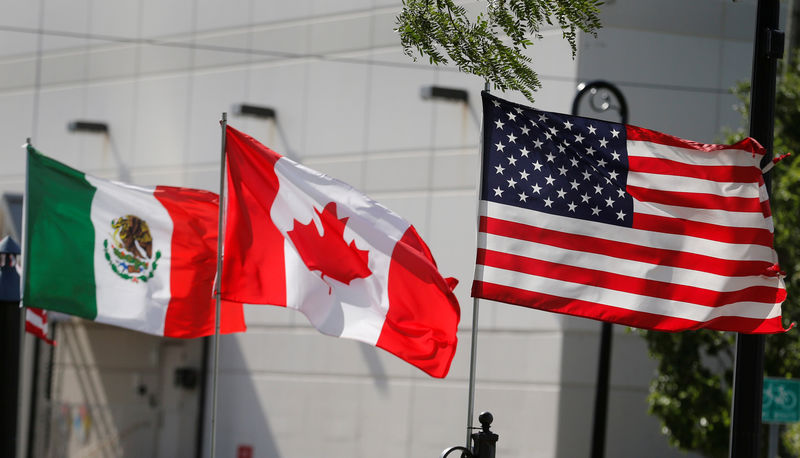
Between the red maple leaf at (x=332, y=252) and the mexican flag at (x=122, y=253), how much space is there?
4.41 feet

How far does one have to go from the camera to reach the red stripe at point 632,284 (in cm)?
852

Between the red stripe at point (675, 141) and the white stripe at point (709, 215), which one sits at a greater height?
the red stripe at point (675, 141)

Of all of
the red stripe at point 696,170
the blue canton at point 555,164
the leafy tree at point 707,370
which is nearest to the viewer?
the blue canton at point 555,164

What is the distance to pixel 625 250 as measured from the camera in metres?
8.64

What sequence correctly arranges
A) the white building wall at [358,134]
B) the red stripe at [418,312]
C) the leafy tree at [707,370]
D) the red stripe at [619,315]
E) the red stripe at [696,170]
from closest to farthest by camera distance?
the red stripe at [619,315], the red stripe at [696,170], the red stripe at [418,312], the leafy tree at [707,370], the white building wall at [358,134]

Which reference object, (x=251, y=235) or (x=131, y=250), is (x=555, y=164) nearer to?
(x=251, y=235)

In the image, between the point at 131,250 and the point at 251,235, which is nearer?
the point at 251,235

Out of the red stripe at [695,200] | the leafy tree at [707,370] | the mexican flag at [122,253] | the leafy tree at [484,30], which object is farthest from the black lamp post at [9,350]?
the leafy tree at [707,370]

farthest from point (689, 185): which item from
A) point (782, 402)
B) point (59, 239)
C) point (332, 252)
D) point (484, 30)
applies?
point (59, 239)

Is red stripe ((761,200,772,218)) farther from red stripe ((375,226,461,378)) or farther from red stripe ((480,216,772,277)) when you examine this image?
red stripe ((375,226,461,378))

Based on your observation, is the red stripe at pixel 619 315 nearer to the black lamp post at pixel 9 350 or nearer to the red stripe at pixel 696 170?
the red stripe at pixel 696 170

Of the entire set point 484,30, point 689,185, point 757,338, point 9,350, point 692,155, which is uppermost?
point 484,30

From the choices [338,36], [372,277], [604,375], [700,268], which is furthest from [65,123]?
[700,268]

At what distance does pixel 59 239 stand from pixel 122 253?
614mm
